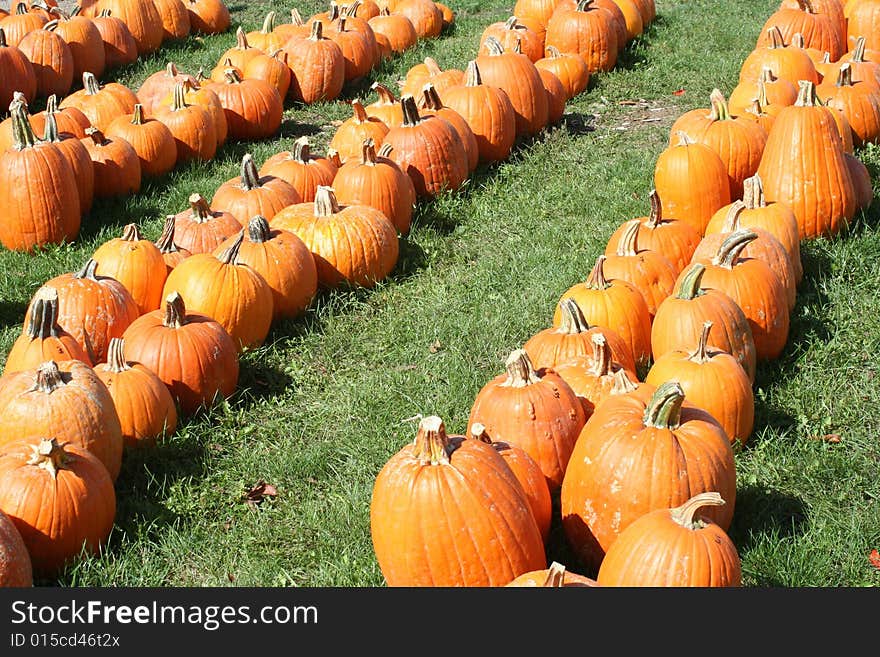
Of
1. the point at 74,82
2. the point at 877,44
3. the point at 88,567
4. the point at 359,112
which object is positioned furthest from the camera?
the point at 74,82

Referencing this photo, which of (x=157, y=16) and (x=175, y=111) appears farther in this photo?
(x=157, y=16)

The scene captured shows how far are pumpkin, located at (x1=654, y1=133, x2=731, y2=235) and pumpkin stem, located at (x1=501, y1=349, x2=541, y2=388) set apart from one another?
2473 mm

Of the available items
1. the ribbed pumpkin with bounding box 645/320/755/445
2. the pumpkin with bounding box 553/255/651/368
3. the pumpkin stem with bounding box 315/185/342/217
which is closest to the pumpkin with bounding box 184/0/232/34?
the pumpkin stem with bounding box 315/185/342/217

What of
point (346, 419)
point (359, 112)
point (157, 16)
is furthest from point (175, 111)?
point (346, 419)

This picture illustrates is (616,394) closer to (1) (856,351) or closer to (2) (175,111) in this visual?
(1) (856,351)

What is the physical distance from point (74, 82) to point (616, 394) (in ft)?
25.7

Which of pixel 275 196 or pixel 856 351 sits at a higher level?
pixel 275 196

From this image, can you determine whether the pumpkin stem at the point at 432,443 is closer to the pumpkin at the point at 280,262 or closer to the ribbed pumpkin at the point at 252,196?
the pumpkin at the point at 280,262

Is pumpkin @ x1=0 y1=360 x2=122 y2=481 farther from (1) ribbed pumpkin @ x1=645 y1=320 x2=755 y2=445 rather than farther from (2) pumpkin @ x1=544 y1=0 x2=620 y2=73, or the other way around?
(2) pumpkin @ x1=544 y1=0 x2=620 y2=73

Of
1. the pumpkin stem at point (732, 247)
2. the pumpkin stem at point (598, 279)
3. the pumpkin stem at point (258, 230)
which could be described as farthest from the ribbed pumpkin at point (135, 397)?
the pumpkin stem at point (732, 247)

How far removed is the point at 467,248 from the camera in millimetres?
6828

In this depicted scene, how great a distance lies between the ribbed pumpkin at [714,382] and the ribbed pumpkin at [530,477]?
774 mm

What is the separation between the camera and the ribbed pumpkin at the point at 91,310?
5.11 metres

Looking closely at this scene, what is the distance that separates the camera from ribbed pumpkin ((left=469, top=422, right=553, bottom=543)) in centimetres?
385
